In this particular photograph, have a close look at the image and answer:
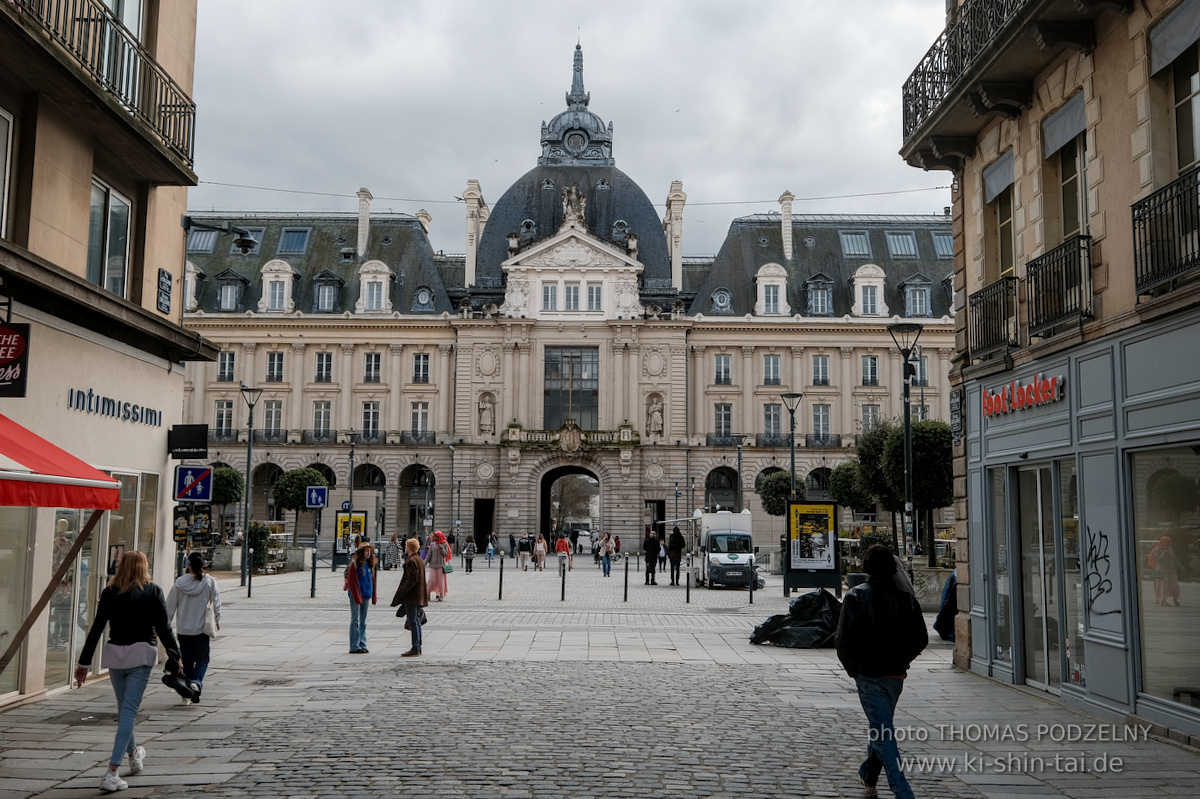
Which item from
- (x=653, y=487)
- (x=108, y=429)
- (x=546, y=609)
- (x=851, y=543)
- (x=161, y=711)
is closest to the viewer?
(x=161, y=711)

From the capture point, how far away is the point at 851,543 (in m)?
40.6

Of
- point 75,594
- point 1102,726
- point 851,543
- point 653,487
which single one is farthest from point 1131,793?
point 653,487

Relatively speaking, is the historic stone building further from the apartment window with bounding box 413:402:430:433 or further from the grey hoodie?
the grey hoodie

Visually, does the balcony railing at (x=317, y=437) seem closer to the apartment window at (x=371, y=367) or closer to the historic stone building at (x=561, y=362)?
the historic stone building at (x=561, y=362)

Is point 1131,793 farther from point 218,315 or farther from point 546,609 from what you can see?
point 218,315

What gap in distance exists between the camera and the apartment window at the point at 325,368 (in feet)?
225

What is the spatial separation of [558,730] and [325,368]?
202 ft

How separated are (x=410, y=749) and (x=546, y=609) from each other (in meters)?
15.5

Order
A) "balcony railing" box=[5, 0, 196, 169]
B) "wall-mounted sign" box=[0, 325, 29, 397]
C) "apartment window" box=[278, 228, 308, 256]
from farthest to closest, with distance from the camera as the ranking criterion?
"apartment window" box=[278, 228, 308, 256] < "balcony railing" box=[5, 0, 196, 169] < "wall-mounted sign" box=[0, 325, 29, 397]

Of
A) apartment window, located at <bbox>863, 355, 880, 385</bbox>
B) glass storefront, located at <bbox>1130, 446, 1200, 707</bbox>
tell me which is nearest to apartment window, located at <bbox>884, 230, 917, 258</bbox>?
apartment window, located at <bbox>863, 355, 880, 385</bbox>

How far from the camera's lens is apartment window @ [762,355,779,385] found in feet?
224

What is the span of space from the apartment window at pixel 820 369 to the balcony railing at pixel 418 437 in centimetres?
2476

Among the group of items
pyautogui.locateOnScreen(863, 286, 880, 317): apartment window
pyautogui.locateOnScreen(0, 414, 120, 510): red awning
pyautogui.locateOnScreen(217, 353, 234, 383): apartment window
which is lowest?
pyautogui.locateOnScreen(0, 414, 120, 510): red awning

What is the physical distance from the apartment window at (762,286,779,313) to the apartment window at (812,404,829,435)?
6943 millimetres
